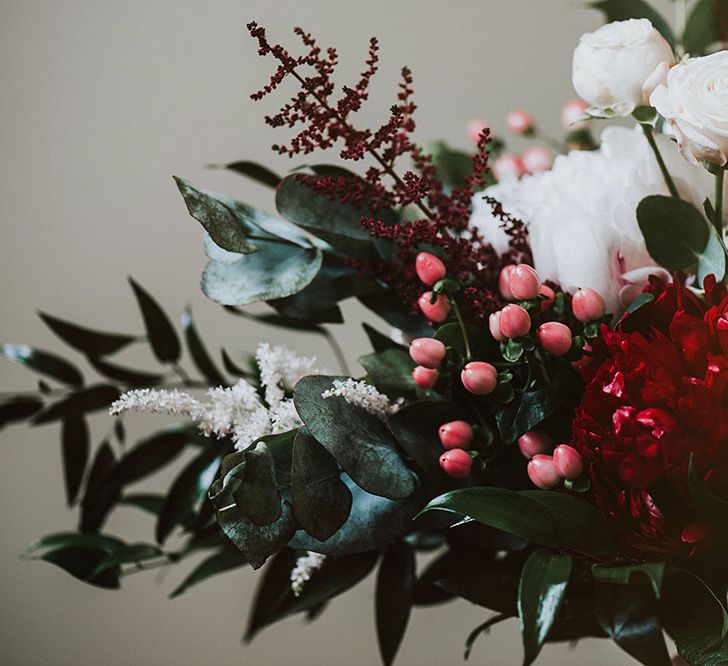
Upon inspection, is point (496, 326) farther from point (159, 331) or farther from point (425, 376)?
point (159, 331)

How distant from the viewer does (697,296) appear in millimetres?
414

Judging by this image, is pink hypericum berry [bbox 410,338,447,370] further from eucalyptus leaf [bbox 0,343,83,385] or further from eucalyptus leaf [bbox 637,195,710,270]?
eucalyptus leaf [bbox 0,343,83,385]

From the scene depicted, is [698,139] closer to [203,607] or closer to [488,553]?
[488,553]

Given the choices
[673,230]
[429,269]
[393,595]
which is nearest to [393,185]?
[429,269]

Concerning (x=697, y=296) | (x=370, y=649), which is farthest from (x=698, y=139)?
(x=370, y=649)

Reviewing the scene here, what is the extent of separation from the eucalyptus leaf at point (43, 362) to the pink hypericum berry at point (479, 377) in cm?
40

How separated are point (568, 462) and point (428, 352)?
9 cm

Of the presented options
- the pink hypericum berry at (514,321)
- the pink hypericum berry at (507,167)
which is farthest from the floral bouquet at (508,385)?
the pink hypericum berry at (507,167)

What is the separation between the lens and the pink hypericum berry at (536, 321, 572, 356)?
1.35ft

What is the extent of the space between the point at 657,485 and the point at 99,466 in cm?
44

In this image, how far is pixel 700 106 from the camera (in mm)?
403

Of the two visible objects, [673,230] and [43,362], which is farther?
[43,362]

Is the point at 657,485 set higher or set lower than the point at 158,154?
lower

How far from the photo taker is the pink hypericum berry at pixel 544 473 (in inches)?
15.8
